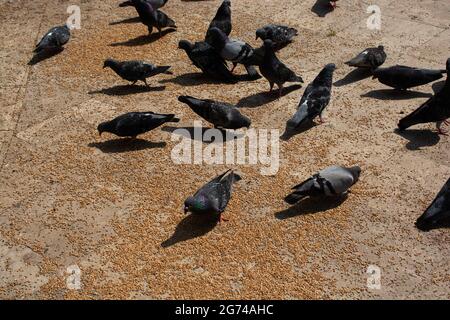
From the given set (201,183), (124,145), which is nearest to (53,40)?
(124,145)

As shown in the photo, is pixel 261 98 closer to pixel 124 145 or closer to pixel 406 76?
pixel 406 76

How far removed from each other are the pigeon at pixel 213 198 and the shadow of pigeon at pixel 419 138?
101 inches

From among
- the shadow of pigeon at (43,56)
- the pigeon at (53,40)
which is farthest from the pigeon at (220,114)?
the shadow of pigeon at (43,56)

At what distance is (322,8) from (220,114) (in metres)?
4.72

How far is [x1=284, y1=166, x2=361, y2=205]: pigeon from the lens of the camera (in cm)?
653

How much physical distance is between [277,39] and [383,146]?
317 cm

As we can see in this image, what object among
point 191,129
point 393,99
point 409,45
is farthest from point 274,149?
point 409,45

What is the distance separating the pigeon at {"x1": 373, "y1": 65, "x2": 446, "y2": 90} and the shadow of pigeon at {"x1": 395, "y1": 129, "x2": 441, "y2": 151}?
0.98 metres

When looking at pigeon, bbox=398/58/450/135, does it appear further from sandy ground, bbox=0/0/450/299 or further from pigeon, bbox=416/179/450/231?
pigeon, bbox=416/179/450/231

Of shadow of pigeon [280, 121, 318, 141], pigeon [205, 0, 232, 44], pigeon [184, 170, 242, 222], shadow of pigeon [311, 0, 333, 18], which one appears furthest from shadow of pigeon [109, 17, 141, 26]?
pigeon [184, 170, 242, 222]

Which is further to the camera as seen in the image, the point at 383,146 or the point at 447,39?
the point at 447,39

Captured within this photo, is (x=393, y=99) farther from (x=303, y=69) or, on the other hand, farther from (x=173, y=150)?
(x=173, y=150)

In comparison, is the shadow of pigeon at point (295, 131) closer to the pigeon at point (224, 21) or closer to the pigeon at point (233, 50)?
the pigeon at point (233, 50)

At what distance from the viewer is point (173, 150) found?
7805 millimetres
